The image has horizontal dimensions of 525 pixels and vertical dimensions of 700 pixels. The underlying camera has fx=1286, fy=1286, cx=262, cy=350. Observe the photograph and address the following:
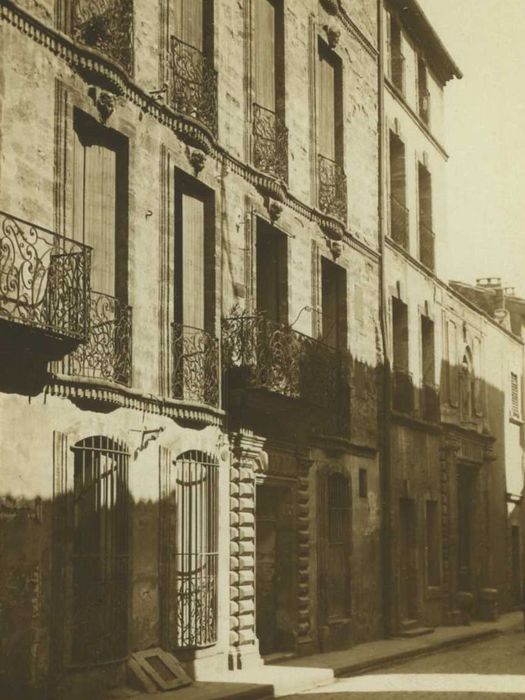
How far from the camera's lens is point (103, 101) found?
47.9 ft

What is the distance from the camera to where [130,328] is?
1499cm

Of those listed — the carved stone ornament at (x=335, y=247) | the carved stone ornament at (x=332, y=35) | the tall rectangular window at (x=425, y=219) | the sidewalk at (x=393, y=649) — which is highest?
the carved stone ornament at (x=332, y=35)

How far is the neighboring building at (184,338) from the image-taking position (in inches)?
514

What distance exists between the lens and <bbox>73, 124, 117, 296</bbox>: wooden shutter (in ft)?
47.5

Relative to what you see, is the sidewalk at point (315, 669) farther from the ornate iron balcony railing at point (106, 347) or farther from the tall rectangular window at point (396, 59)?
the tall rectangular window at point (396, 59)

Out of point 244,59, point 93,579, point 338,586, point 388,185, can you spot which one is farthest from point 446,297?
point 93,579

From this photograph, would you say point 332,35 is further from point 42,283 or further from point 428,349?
point 42,283

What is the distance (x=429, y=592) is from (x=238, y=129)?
38.3 feet

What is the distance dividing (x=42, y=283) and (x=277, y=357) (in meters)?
5.47

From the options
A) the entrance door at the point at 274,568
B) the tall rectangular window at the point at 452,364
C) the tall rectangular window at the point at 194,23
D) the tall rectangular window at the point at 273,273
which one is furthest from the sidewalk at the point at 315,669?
the tall rectangular window at the point at 194,23

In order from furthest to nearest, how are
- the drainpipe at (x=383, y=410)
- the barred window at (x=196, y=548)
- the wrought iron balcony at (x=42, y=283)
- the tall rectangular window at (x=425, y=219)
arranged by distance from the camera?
the tall rectangular window at (x=425, y=219), the drainpipe at (x=383, y=410), the barred window at (x=196, y=548), the wrought iron balcony at (x=42, y=283)

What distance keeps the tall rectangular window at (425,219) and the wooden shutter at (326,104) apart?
19.0 feet

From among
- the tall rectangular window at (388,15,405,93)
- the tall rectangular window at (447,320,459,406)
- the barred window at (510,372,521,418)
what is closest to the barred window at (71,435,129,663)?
the tall rectangular window at (388,15,405,93)

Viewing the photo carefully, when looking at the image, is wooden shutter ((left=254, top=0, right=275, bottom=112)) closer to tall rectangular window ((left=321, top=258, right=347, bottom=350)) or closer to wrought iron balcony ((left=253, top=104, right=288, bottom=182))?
wrought iron balcony ((left=253, top=104, right=288, bottom=182))
